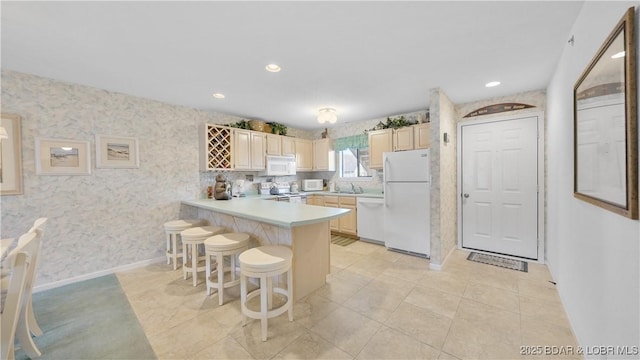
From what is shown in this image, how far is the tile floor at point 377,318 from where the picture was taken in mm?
1707

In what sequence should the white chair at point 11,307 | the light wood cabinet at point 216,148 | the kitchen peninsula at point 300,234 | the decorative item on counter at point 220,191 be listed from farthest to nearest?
1. the light wood cabinet at point 216,148
2. the decorative item on counter at point 220,191
3. the kitchen peninsula at point 300,234
4. the white chair at point 11,307

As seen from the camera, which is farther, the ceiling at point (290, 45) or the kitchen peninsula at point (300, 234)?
the kitchen peninsula at point (300, 234)

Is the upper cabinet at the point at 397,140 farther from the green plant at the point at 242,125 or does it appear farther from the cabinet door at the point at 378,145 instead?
the green plant at the point at 242,125

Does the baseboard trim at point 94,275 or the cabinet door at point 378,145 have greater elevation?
the cabinet door at point 378,145

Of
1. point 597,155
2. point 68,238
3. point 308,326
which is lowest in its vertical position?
point 308,326

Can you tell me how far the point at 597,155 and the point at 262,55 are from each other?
248 cm

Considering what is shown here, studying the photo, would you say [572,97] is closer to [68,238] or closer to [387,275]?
[387,275]

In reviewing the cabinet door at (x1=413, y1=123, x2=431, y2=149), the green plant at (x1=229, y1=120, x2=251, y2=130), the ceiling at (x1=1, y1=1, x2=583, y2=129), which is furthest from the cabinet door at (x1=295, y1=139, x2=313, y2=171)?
the cabinet door at (x1=413, y1=123, x2=431, y2=149)

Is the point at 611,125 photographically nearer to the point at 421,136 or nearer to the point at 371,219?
the point at 421,136

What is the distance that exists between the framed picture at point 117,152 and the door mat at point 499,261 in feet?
16.4

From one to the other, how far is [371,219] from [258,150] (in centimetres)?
247

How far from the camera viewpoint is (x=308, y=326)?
1.97m

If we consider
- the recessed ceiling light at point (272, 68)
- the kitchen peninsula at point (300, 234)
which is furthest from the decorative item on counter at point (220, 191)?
the recessed ceiling light at point (272, 68)

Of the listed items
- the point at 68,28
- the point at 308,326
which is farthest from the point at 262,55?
the point at 308,326
